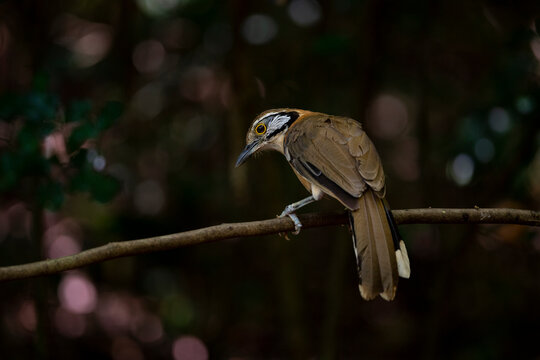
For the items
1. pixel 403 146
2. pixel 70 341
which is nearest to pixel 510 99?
pixel 403 146

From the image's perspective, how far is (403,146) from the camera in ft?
22.0

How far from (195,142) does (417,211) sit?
144 inches

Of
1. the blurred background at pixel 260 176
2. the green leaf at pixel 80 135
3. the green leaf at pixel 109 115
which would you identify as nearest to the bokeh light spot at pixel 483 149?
the blurred background at pixel 260 176

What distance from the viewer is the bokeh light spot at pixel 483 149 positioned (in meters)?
3.79

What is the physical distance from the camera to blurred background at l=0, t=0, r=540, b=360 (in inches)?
161

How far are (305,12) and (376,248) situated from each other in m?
2.87

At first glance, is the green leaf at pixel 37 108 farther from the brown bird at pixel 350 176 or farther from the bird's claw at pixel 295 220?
the bird's claw at pixel 295 220

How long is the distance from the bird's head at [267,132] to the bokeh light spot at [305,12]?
181cm

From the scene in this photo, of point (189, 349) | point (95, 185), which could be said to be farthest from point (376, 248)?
point (189, 349)

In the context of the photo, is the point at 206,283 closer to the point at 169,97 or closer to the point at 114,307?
the point at 114,307

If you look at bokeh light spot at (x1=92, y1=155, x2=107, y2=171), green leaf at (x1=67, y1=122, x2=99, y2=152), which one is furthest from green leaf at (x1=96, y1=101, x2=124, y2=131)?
bokeh light spot at (x1=92, y1=155, x2=107, y2=171)

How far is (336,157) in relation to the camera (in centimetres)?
282

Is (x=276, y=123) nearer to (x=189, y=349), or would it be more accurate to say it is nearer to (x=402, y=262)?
(x=402, y=262)

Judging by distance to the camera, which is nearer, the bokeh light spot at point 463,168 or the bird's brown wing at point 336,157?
the bird's brown wing at point 336,157
